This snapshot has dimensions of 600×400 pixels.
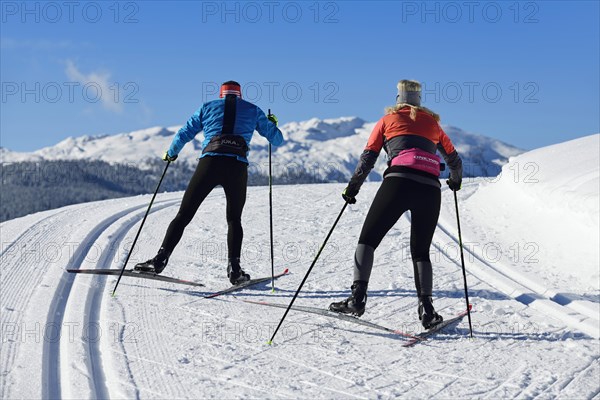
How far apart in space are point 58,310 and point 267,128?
285 centimetres

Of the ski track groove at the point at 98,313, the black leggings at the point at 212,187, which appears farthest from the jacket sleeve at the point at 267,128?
the ski track groove at the point at 98,313

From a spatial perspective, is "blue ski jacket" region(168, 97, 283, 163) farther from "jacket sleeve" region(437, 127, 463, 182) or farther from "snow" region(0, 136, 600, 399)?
"jacket sleeve" region(437, 127, 463, 182)

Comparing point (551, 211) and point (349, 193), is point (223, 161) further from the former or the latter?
point (551, 211)

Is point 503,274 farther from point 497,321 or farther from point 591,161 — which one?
point 591,161

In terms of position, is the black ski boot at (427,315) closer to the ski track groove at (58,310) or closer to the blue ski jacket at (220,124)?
the blue ski jacket at (220,124)

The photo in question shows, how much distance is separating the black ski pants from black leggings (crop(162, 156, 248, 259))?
1.92 metres

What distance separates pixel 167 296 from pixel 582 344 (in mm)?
3786

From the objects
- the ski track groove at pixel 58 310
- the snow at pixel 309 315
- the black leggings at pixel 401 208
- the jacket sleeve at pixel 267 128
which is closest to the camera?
the ski track groove at pixel 58 310

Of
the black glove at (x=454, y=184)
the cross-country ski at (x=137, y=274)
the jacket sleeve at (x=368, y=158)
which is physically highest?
Result: the jacket sleeve at (x=368, y=158)

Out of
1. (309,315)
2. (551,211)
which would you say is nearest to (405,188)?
(309,315)

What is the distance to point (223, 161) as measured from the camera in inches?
252

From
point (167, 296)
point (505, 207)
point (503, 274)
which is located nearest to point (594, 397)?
point (503, 274)

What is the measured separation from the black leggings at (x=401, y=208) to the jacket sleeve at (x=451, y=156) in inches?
15.8

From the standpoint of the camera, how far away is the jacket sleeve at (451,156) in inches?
206
